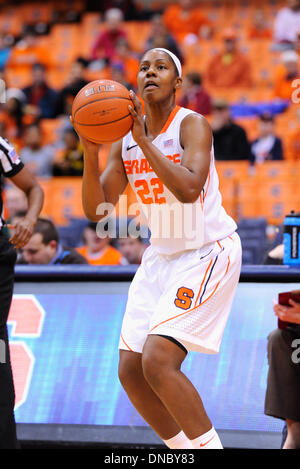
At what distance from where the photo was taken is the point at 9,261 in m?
3.41

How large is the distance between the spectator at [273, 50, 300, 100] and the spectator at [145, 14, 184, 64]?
1.78 metres

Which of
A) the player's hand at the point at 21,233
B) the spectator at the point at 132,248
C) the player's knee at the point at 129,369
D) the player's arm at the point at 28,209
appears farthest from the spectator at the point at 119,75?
the player's knee at the point at 129,369

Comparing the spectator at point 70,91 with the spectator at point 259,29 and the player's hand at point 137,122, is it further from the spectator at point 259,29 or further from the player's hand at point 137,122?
the player's hand at point 137,122

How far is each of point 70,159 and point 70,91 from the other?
2479 millimetres

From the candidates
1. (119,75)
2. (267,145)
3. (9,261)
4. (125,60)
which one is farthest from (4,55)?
(9,261)

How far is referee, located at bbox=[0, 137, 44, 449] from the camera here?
3264mm

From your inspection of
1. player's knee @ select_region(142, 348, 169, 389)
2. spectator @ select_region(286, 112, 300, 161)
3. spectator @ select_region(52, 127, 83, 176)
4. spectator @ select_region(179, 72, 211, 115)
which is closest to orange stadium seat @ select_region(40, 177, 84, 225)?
spectator @ select_region(52, 127, 83, 176)

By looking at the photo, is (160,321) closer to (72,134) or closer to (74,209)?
(74,209)

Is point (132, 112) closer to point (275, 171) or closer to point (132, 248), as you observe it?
point (132, 248)

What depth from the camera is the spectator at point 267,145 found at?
9.48 m

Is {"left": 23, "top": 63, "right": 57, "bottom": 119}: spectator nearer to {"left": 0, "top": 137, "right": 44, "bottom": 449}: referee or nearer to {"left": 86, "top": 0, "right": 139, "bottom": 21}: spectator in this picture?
{"left": 86, "top": 0, "right": 139, "bottom": 21}: spectator

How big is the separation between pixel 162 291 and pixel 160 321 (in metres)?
0.25

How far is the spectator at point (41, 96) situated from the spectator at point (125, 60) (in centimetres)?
118
